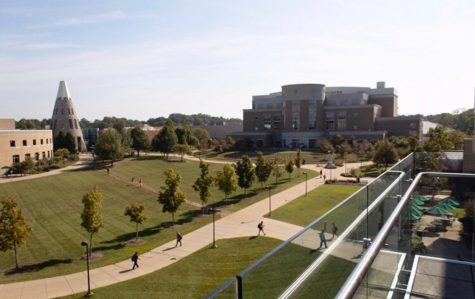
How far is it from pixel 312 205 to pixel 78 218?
65.3 ft

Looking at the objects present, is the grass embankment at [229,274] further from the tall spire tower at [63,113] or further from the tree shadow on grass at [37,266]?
the tall spire tower at [63,113]

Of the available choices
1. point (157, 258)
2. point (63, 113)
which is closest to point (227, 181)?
point (157, 258)

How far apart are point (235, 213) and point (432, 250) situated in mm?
25449

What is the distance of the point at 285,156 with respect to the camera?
7094 cm

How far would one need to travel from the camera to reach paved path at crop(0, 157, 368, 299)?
1664 centimetres

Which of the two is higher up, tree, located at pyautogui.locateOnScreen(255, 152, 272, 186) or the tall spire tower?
the tall spire tower

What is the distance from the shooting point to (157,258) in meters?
20.3

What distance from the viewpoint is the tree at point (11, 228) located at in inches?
773

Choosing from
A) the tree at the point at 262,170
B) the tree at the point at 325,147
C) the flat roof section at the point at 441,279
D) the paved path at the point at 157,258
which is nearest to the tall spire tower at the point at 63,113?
the tree at the point at 325,147

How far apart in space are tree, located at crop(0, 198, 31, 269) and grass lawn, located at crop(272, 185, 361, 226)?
55.5 feet

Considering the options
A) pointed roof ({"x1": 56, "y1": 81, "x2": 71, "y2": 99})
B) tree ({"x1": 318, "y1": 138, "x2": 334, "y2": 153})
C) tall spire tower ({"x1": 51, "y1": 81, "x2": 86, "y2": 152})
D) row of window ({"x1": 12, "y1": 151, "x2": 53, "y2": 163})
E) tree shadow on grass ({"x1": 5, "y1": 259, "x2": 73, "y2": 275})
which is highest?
pointed roof ({"x1": 56, "y1": 81, "x2": 71, "y2": 99})

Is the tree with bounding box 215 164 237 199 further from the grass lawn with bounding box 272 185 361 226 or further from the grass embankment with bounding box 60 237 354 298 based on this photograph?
the grass embankment with bounding box 60 237 354 298

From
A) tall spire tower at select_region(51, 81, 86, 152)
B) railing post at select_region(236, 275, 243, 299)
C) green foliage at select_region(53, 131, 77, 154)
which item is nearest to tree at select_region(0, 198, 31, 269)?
railing post at select_region(236, 275, 243, 299)

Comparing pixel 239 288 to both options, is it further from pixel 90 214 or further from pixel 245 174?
pixel 245 174
